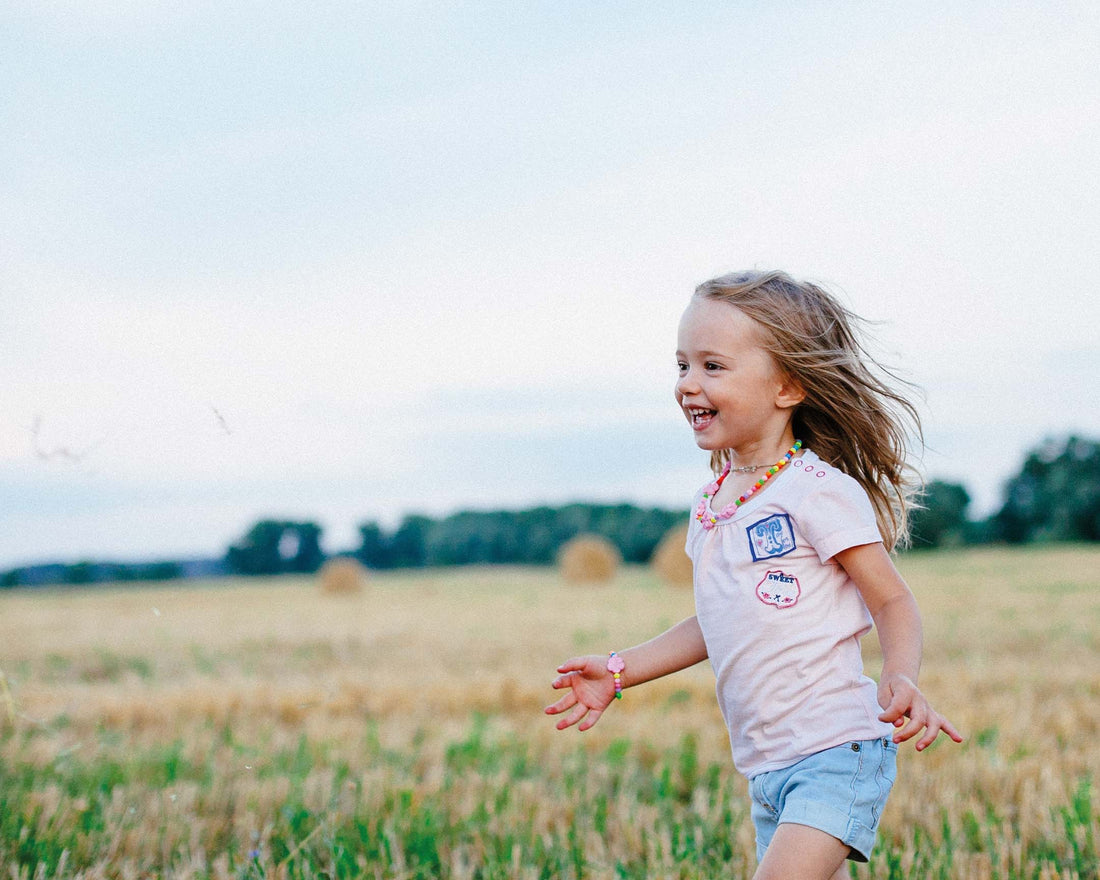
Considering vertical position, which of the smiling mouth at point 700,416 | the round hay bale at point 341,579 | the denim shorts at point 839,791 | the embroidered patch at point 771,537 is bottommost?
the round hay bale at point 341,579

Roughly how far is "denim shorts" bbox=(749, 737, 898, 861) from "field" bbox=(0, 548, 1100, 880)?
729 millimetres

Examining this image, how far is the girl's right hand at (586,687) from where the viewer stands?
2477 millimetres

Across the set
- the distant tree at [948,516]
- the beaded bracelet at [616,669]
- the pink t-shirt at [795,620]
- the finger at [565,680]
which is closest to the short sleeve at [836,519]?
the pink t-shirt at [795,620]

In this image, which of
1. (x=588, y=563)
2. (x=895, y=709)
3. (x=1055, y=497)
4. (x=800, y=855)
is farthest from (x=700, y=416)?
(x=1055, y=497)

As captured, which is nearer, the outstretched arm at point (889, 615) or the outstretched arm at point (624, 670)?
the outstretched arm at point (889, 615)

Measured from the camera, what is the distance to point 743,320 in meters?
2.44

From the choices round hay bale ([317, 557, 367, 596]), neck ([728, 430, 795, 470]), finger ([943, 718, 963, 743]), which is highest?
neck ([728, 430, 795, 470])

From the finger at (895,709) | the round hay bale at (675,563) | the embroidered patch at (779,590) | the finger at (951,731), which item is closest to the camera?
the finger at (951,731)

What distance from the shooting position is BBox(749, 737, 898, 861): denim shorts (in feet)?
7.07

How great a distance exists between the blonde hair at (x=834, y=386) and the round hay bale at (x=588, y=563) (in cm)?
2076

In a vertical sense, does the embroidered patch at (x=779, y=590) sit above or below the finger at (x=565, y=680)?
above

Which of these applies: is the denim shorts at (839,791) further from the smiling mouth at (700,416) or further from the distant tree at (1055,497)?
the distant tree at (1055,497)

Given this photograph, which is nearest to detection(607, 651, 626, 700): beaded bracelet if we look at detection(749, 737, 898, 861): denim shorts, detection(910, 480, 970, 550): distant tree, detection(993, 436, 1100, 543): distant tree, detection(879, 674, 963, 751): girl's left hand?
detection(749, 737, 898, 861): denim shorts

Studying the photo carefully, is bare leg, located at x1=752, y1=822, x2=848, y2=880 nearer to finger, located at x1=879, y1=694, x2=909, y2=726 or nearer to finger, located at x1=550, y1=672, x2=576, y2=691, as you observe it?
finger, located at x1=879, y1=694, x2=909, y2=726
